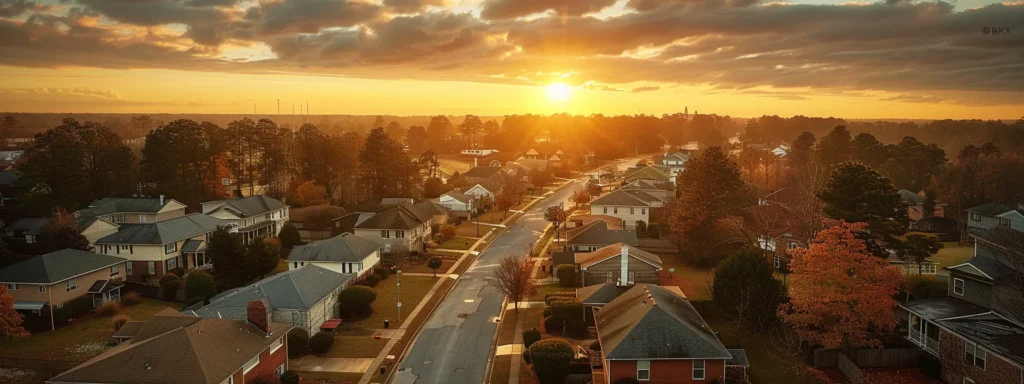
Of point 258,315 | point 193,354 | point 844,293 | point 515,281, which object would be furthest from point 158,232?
point 844,293

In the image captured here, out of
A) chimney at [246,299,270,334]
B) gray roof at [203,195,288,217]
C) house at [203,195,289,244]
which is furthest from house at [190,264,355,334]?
gray roof at [203,195,288,217]

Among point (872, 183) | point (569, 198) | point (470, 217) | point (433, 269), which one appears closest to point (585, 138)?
point (569, 198)

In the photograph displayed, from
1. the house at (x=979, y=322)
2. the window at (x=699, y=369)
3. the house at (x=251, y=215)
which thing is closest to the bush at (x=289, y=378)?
the window at (x=699, y=369)

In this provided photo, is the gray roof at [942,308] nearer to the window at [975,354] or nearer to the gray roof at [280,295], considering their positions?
the window at [975,354]

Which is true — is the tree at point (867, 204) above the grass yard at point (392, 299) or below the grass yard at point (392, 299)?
above

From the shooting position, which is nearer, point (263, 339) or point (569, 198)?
point (263, 339)

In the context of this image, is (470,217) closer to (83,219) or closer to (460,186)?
(460,186)

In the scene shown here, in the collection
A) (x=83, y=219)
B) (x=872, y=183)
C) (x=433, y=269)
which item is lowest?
(x=433, y=269)
